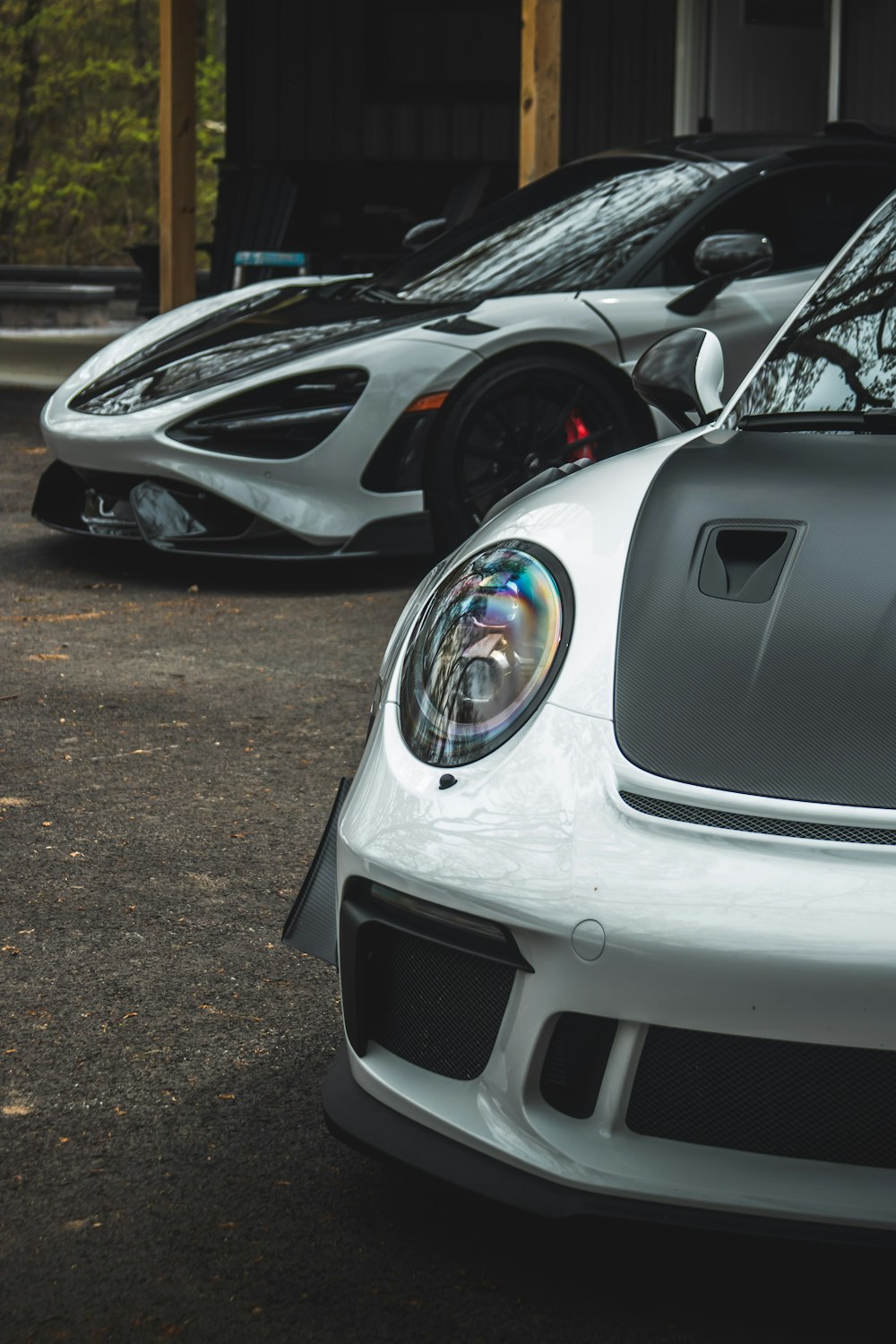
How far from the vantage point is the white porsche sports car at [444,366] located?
5.68 metres

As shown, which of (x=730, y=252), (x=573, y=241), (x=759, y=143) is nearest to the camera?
(x=730, y=252)

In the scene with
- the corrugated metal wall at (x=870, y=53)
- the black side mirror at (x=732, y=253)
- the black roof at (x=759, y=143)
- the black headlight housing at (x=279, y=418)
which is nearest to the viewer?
the black side mirror at (x=732, y=253)

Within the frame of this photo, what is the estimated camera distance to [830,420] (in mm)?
2566

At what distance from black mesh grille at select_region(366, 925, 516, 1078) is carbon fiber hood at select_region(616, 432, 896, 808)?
30cm

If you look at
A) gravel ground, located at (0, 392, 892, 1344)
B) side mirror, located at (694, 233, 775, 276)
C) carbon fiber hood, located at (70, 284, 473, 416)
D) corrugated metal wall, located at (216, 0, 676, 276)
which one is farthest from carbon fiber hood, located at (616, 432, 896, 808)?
corrugated metal wall, located at (216, 0, 676, 276)

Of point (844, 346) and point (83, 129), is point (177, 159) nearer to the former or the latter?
point (844, 346)

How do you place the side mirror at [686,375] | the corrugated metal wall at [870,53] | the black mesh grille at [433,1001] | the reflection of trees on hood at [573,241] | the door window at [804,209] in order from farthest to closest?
the corrugated metal wall at [870,53]
the door window at [804,209]
the reflection of trees on hood at [573,241]
the side mirror at [686,375]
the black mesh grille at [433,1001]

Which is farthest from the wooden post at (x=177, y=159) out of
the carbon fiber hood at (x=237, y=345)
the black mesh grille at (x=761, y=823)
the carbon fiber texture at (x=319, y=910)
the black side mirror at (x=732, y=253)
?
the black mesh grille at (x=761, y=823)

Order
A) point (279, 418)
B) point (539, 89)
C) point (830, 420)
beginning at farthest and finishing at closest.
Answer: point (539, 89), point (279, 418), point (830, 420)

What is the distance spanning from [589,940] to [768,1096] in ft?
0.78

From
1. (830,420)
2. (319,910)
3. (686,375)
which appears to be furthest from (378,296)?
(319,910)

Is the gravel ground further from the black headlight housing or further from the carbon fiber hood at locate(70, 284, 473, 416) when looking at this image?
the carbon fiber hood at locate(70, 284, 473, 416)

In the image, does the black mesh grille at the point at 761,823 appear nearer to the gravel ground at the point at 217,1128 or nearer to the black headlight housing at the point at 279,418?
the gravel ground at the point at 217,1128

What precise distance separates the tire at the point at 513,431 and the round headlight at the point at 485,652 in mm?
3559
